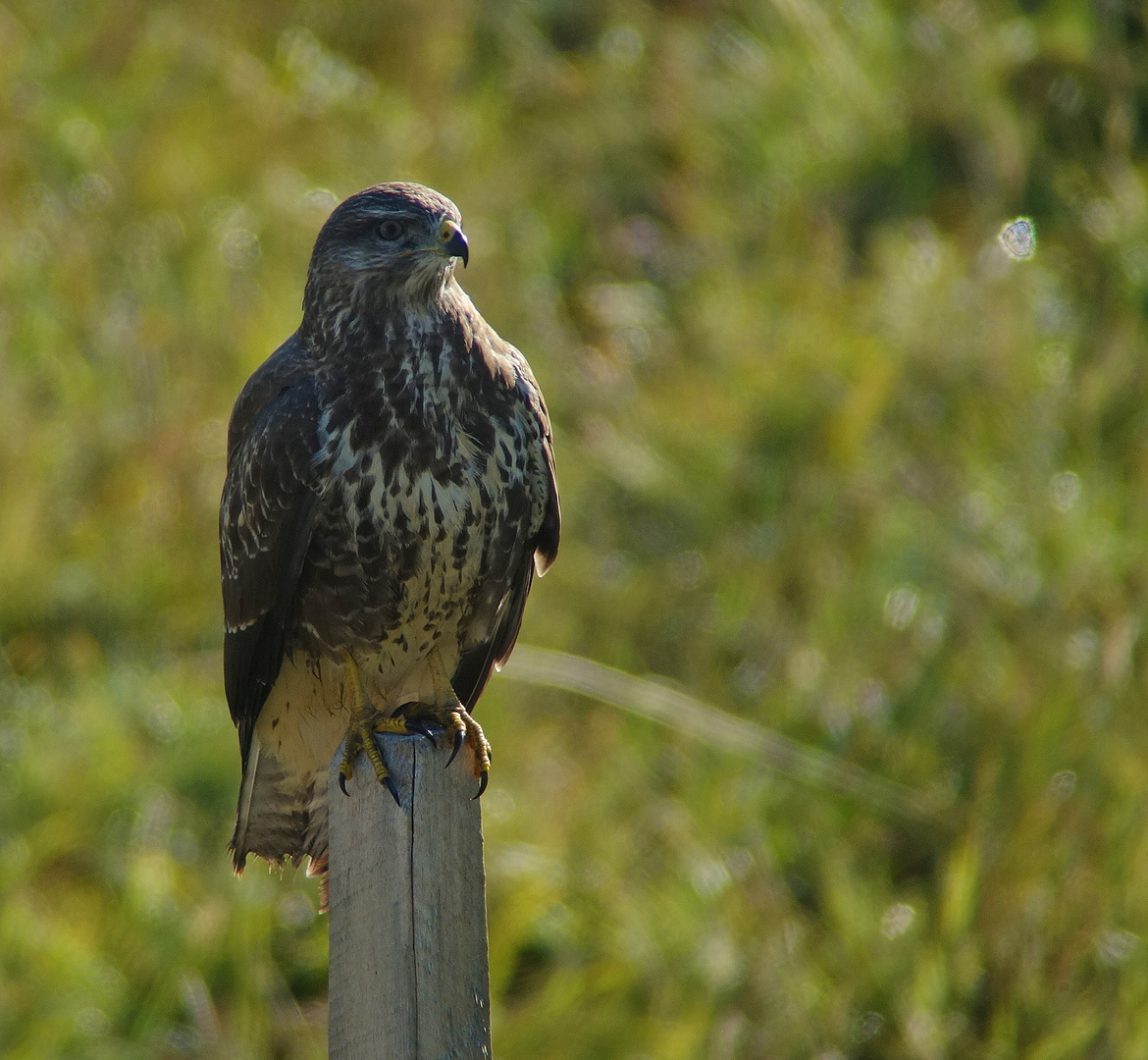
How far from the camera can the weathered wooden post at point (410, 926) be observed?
2480mm

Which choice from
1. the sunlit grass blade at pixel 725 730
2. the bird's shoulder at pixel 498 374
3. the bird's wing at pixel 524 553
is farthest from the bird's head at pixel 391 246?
the sunlit grass blade at pixel 725 730

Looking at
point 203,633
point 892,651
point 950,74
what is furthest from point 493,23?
point 892,651

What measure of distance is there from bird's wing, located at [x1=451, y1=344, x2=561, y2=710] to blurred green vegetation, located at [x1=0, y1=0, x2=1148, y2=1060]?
1.68 meters

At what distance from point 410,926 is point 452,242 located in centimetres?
177

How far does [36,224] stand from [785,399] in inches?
168

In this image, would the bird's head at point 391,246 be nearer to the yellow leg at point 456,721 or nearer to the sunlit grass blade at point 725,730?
the yellow leg at point 456,721

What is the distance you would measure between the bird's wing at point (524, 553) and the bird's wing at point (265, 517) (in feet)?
1.57

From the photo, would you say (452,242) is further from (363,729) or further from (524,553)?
(363,729)

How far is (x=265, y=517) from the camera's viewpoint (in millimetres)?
3758

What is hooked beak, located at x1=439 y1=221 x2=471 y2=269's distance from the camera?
3.73 m

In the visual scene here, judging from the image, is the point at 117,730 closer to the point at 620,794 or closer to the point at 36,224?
the point at 620,794

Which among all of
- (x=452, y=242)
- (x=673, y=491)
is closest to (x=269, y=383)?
(x=452, y=242)

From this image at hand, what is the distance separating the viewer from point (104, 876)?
6.00 meters

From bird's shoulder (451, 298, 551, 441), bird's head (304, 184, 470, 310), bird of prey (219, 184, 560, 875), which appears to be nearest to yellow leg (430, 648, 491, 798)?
bird of prey (219, 184, 560, 875)
